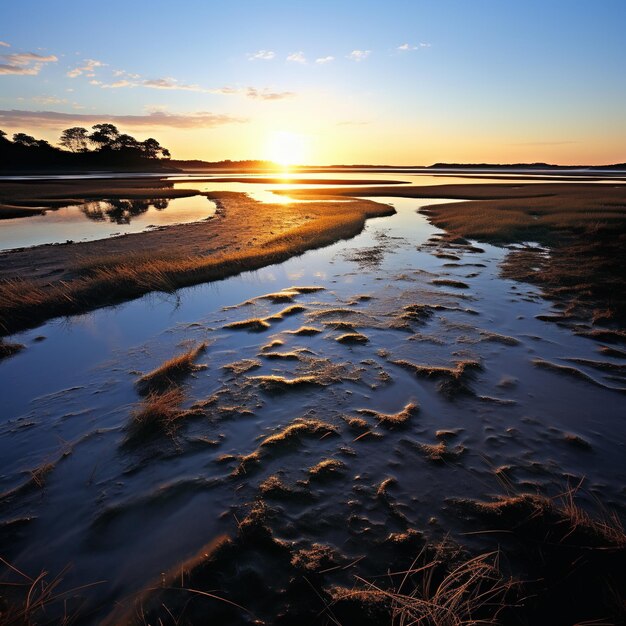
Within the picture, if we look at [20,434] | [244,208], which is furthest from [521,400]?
[244,208]

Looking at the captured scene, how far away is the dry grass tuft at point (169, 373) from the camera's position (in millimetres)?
8782

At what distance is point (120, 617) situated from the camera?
401 cm

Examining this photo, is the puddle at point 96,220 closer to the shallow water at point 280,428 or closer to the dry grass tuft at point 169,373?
the shallow water at point 280,428

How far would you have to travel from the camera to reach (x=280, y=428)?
7363mm

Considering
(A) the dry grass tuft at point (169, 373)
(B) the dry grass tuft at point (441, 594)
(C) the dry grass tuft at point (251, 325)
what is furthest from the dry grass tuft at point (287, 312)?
(B) the dry grass tuft at point (441, 594)

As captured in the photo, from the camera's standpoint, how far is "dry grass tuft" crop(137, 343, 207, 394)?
8782 millimetres

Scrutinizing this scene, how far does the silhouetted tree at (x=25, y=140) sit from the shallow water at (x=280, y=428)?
159910mm

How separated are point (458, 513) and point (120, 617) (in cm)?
443

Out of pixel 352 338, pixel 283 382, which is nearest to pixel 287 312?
pixel 352 338

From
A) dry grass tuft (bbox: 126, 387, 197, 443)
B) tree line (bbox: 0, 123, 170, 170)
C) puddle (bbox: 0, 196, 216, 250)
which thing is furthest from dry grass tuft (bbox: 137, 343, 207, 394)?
tree line (bbox: 0, 123, 170, 170)

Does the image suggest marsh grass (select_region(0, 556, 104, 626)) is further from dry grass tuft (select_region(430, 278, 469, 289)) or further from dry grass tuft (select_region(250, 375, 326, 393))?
dry grass tuft (select_region(430, 278, 469, 289))

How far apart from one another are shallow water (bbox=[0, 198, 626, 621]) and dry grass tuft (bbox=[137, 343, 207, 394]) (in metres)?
0.35

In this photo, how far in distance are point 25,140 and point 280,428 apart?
17326 centimetres

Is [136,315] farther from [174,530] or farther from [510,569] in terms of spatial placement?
[510,569]
